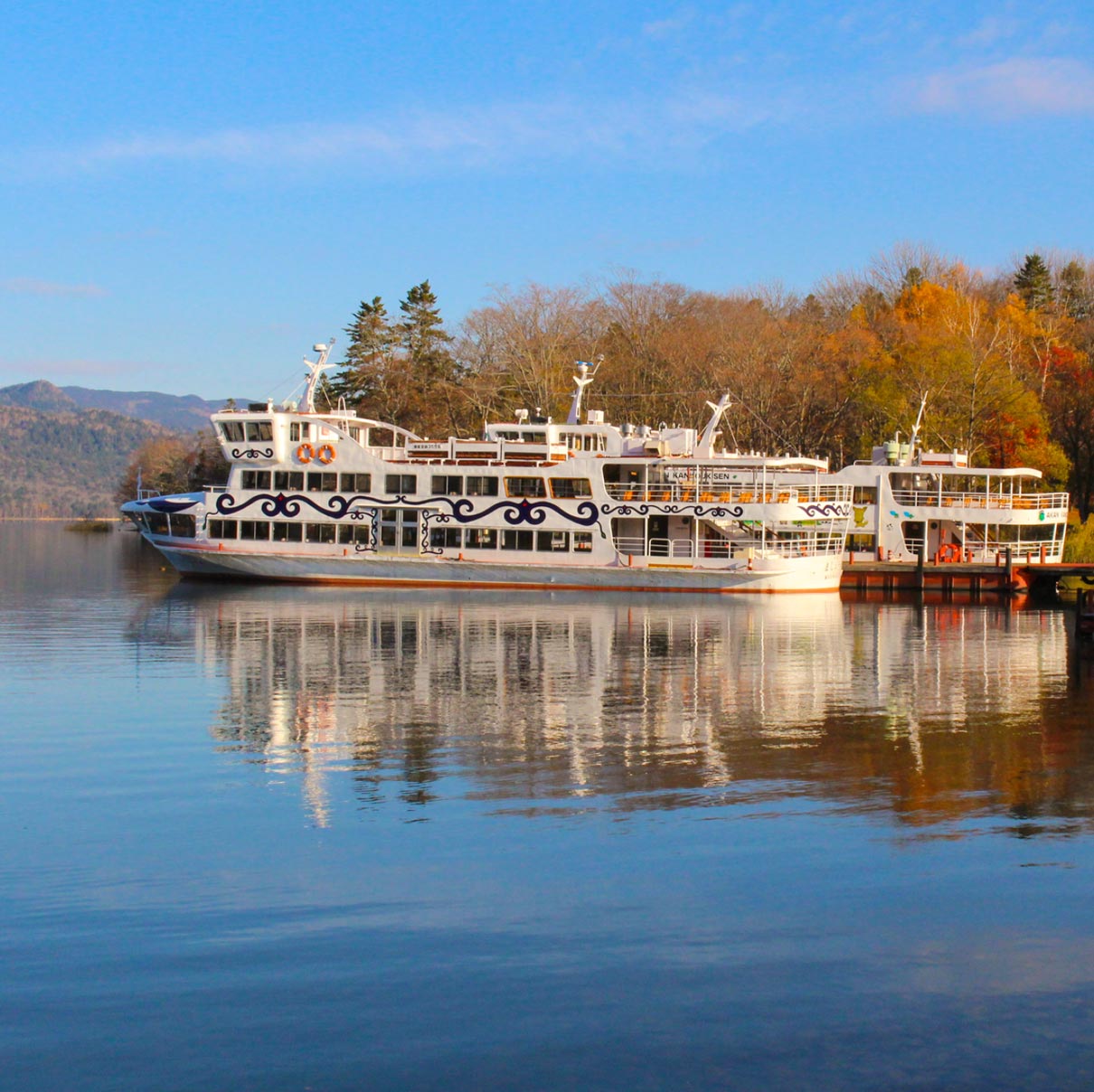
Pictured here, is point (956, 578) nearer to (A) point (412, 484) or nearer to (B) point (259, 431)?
(A) point (412, 484)

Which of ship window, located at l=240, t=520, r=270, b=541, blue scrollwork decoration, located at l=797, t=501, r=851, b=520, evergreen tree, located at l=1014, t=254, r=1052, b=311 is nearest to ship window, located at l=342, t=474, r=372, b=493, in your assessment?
ship window, located at l=240, t=520, r=270, b=541

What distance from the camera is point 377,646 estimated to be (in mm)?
32781

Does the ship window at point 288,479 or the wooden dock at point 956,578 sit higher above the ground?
the ship window at point 288,479

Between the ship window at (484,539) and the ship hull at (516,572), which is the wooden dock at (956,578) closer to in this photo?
the ship hull at (516,572)

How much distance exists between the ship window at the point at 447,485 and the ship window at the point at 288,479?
5558 mm

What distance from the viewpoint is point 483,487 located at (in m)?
52.2

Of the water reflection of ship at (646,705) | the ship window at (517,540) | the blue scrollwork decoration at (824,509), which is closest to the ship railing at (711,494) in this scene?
the blue scrollwork decoration at (824,509)

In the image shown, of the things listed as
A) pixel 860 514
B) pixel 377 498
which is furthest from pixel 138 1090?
pixel 860 514

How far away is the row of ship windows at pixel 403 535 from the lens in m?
52.2

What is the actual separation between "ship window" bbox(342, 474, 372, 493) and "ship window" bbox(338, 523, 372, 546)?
142 centimetres

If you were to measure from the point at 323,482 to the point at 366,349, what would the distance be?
40588mm

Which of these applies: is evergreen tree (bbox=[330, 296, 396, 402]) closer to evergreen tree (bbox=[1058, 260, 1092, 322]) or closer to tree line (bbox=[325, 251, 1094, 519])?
tree line (bbox=[325, 251, 1094, 519])

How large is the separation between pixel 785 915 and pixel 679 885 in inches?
46.7

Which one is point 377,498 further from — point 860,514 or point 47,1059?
point 47,1059
